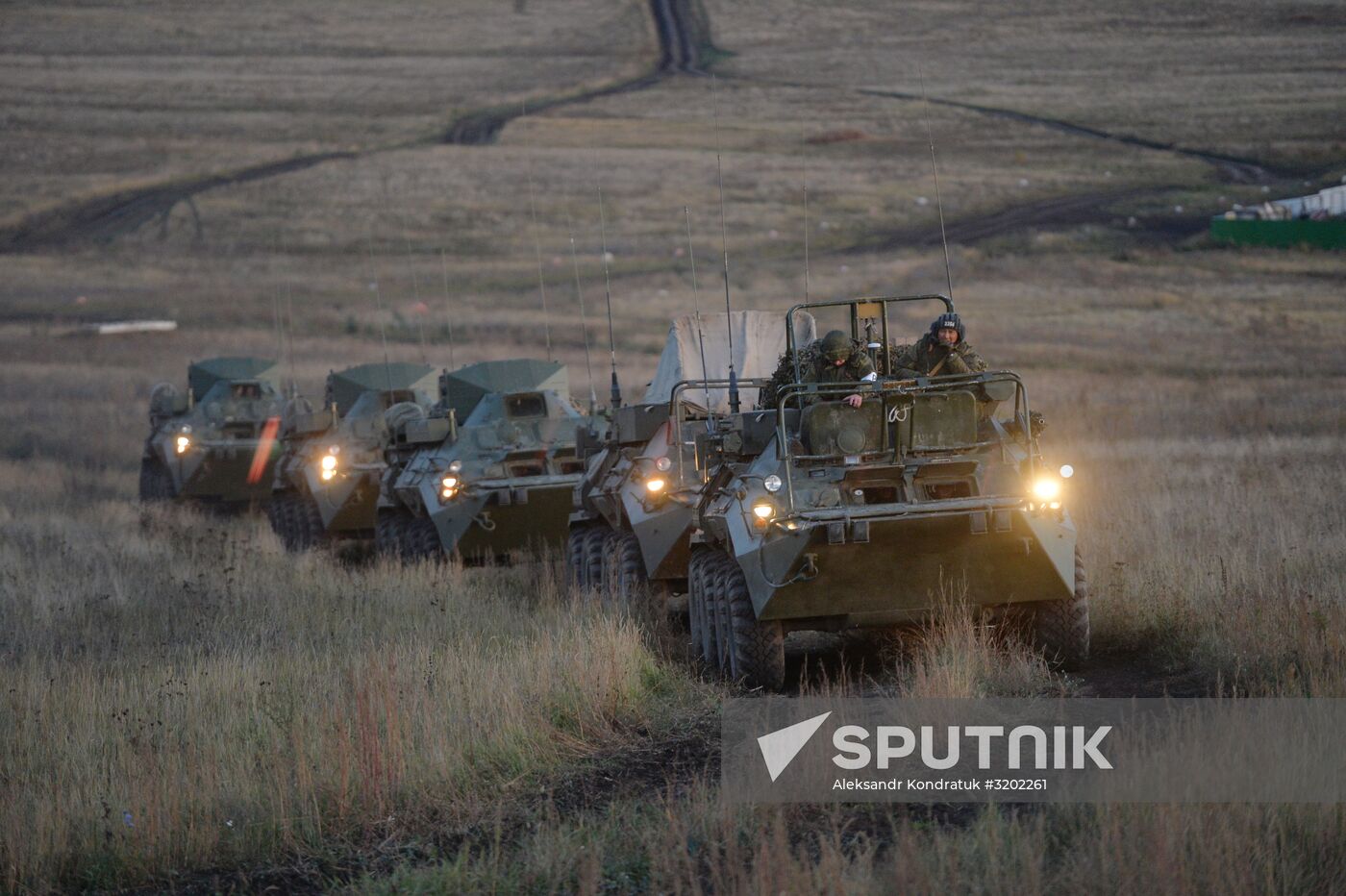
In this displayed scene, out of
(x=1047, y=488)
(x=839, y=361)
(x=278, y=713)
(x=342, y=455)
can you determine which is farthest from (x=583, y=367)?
(x=278, y=713)

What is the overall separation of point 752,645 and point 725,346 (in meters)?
6.07

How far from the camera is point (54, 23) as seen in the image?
3711 inches

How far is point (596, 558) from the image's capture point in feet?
51.1

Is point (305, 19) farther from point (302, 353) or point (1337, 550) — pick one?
point (1337, 550)

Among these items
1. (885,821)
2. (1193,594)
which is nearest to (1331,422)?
(1193,594)

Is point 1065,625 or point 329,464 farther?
point 329,464

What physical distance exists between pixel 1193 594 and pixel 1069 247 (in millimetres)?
41993

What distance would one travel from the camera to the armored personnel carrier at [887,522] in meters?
10.6

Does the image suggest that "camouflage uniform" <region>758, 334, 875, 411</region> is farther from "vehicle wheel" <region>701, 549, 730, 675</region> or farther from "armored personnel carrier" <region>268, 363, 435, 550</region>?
"armored personnel carrier" <region>268, 363, 435, 550</region>

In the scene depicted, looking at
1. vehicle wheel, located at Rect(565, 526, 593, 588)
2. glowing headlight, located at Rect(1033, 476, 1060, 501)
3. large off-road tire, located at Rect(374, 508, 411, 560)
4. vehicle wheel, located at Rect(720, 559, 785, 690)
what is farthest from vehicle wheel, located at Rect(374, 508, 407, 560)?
glowing headlight, located at Rect(1033, 476, 1060, 501)

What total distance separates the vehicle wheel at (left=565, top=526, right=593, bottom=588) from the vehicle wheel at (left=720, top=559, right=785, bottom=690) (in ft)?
15.5

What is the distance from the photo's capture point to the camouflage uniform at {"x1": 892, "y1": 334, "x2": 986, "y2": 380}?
40.6 ft

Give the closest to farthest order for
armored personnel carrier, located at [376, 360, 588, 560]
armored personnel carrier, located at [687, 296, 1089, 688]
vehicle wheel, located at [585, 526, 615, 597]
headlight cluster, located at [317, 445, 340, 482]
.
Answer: armored personnel carrier, located at [687, 296, 1089, 688] → vehicle wheel, located at [585, 526, 615, 597] → armored personnel carrier, located at [376, 360, 588, 560] → headlight cluster, located at [317, 445, 340, 482]

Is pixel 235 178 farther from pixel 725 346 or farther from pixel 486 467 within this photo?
pixel 725 346
